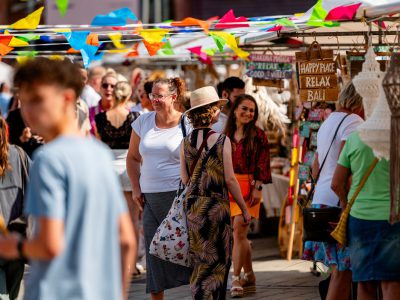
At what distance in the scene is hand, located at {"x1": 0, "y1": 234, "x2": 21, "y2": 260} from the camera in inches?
161

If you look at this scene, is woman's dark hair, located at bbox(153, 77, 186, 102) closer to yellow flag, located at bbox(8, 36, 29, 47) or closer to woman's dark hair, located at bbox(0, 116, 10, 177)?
yellow flag, located at bbox(8, 36, 29, 47)

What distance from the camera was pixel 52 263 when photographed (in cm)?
402

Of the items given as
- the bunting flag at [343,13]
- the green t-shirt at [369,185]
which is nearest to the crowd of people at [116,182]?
the bunting flag at [343,13]

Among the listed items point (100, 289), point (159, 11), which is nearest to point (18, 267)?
point (100, 289)

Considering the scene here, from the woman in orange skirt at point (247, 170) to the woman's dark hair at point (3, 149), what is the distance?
118 inches

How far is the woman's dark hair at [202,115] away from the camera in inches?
305

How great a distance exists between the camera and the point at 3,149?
23.7 feet

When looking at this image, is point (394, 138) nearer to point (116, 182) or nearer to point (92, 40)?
point (116, 182)

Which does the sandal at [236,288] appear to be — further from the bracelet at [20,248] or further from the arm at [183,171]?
the bracelet at [20,248]

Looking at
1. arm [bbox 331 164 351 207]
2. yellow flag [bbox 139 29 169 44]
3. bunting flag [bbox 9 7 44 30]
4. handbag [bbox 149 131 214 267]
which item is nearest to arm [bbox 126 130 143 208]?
yellow flag [bbox 139 29 169 44]

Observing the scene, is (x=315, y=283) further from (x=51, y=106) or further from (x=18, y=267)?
(x=51, y=106)

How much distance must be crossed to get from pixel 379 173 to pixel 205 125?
1835mm

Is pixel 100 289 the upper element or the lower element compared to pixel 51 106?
lower

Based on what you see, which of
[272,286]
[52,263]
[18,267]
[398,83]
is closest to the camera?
[52,263]
